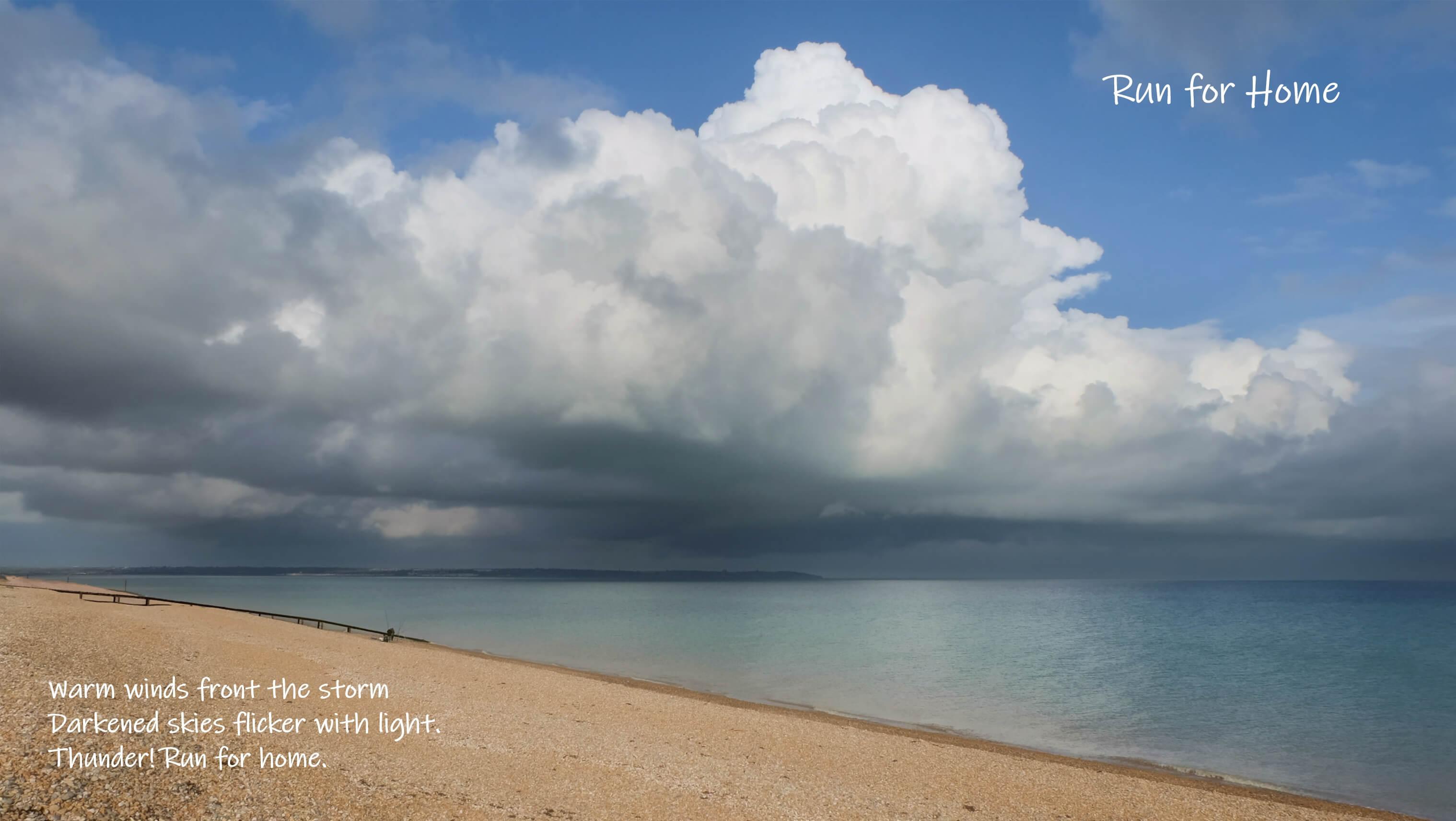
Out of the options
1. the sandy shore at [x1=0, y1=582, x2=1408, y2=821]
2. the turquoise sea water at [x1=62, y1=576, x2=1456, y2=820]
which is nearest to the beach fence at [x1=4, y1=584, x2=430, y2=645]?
the turquoise sea water at [x1=62, y1=576, x2=1456, y2=820]

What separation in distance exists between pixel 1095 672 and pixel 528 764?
1600 inches

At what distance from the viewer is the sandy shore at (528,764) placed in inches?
422

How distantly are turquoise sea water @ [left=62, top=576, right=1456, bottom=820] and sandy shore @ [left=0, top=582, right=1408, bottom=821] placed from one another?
18.0ft

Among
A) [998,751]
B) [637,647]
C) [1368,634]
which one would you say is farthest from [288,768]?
[1368,634]

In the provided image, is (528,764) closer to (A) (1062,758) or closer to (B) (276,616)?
(A) (1062,758)

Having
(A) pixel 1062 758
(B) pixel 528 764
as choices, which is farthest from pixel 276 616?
(A) pixel 1062 758

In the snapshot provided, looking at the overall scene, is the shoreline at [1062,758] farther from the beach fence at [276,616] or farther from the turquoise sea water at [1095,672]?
the beach fence at [276,616]

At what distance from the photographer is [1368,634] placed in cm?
8375

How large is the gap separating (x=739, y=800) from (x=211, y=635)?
97.0 ft

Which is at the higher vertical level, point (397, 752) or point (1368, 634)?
point (397, 752)

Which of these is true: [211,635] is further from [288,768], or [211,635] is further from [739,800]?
[739,800]

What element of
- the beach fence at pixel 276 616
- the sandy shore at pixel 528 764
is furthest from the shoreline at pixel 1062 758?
the beach fence at pixel 276 616

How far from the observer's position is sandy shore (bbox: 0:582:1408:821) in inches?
422

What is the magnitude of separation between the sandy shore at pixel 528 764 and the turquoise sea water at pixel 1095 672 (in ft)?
18.0
